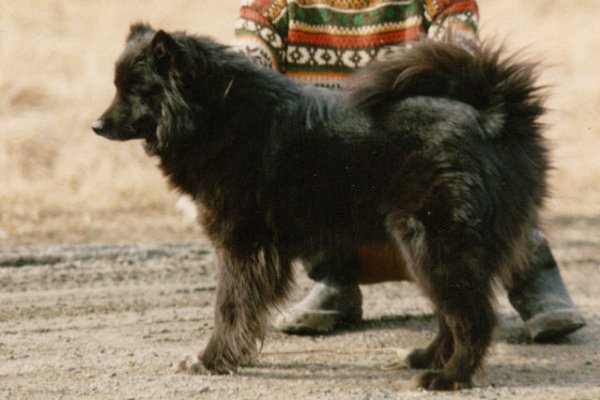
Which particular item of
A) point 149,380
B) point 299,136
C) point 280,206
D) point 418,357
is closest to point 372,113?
point 299,136

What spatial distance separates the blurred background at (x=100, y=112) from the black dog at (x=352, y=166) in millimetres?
343

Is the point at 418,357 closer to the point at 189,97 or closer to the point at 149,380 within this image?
the point at 149,380

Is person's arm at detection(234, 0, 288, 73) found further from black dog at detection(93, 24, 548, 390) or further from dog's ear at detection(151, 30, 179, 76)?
dog's ear at detection(151, 30, 179, 76)

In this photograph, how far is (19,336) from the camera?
4773 millimetres

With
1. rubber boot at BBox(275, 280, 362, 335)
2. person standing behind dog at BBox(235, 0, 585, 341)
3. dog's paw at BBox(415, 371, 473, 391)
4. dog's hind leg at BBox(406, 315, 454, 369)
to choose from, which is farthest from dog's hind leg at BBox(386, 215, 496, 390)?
rubber boot at BBox(275, 280, 362, 335)

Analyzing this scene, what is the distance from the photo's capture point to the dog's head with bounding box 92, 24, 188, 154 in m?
4.05

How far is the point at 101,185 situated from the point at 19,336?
14.8ft

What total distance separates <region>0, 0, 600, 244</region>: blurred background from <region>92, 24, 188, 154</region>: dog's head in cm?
143

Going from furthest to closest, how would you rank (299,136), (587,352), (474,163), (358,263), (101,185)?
(101,185) < (358,263) < (587,352) < (299,136) < (474,163)

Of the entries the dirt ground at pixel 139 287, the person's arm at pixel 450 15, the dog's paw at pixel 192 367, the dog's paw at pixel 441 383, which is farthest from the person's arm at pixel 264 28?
the dog's paw at pixel 441 383

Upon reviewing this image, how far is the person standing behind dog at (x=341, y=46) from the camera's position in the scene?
192 inches

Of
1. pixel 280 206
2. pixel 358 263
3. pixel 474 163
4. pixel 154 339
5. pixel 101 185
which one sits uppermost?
pixel 474 163

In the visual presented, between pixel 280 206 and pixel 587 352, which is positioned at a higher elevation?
pixel 280 206

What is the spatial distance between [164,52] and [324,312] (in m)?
1.79
